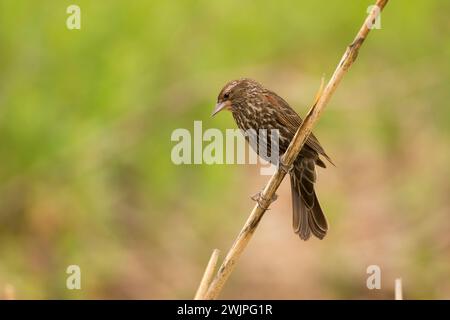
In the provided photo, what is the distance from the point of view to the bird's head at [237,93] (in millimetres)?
5012

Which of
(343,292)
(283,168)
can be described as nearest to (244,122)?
(283,168)

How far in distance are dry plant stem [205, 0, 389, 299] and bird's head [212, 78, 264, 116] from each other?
3.32 feet

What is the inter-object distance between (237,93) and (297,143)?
115cm

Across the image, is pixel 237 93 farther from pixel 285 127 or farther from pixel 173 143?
pixel 173 143

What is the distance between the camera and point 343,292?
7160 mm

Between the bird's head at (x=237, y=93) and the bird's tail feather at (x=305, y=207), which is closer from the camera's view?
the bird's tail feather at (x=305, y=207)

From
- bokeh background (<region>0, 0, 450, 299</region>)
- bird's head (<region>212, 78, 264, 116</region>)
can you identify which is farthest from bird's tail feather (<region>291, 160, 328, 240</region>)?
bokeh background (<region>0, 0, 450, 299</region>)

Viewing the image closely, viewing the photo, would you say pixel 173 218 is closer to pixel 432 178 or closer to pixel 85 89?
pixel 85 89

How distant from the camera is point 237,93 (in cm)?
502

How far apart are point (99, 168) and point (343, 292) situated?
193 cm

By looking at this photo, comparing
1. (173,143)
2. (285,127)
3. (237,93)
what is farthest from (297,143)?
(173,143)

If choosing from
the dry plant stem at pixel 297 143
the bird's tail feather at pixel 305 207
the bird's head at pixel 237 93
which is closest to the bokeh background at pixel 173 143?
the bird's head at pixel 237 93

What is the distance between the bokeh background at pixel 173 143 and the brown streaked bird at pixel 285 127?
180 cm

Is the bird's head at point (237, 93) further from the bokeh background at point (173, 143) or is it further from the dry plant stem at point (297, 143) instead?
the bokeh background at point (173, 143)
